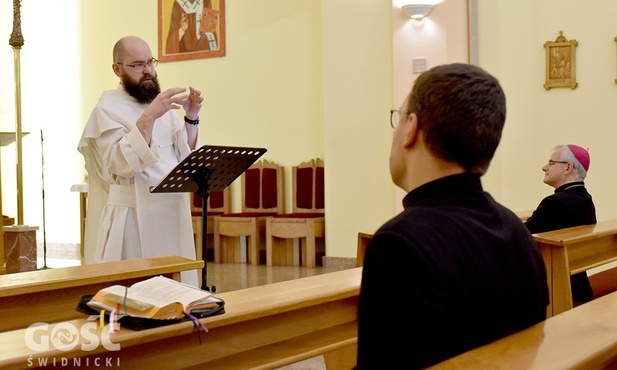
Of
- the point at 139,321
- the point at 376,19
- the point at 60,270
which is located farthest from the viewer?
the point at 376,19

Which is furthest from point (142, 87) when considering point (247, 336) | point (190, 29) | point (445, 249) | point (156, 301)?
point (190, 29)

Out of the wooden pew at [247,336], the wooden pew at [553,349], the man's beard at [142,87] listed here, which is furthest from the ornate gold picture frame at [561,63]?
the wooden pew at [553,349]

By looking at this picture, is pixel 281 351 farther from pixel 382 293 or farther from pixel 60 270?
pixel 382 293

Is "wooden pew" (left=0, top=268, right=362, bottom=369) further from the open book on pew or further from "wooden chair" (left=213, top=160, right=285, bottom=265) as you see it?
"wooden chair" (left=213, top=160, right=285, bottom=265)

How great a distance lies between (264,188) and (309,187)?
0.66 m

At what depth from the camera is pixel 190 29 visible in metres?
10.5

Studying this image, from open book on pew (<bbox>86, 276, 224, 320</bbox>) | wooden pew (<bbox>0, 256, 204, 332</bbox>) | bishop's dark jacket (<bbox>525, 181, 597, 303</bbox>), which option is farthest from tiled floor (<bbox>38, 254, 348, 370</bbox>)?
open book on pew (<bbox>86, 276, 224, 320</bbox>)

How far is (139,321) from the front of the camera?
232cm

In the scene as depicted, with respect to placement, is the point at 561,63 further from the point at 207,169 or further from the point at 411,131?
the point at 411,131

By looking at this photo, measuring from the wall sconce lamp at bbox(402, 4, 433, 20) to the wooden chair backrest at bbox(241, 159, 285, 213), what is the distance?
2781mm

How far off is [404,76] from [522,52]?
1.25 metres

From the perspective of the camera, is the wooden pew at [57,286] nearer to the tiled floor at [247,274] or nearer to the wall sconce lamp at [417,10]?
the tiled floor at [247,274]

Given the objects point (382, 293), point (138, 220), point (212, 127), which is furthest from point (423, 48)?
point (382, 293)

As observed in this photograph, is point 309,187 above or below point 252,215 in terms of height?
above
